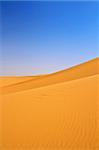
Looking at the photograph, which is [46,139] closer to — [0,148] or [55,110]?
[0,148]

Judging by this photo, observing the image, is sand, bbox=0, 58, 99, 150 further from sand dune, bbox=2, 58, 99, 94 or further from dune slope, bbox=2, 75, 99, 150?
sand dune, bbox=2, 58, 99, 94

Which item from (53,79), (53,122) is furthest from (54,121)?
(53,79)

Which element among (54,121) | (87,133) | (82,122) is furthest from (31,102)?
(87,133)

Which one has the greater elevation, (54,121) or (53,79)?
(53,79)

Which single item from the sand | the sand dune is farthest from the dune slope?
the sand dune

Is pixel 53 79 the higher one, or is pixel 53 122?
pixel 53 79

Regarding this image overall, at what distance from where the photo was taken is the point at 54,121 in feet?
20.5

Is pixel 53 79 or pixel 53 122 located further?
pixel 53 79

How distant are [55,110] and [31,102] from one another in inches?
56.3

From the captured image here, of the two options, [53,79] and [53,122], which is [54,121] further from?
[53,79]

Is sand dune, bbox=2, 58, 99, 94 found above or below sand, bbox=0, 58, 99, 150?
above

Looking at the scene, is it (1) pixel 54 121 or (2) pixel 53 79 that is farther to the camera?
(2) pixel 53 79

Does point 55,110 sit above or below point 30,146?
above

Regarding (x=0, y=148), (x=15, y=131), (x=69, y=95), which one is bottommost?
(x=0, y=148)
